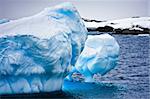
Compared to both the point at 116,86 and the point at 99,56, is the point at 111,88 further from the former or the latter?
the point at 99,56

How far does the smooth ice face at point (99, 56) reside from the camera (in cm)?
432

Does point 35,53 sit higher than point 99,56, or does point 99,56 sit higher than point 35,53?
point 35,53

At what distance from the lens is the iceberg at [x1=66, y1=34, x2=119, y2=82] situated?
4.32 meters

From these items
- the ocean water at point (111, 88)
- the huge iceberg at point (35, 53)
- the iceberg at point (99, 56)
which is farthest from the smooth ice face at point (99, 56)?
the huge iceberg at point (35, 53)

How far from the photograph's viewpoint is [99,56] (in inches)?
170

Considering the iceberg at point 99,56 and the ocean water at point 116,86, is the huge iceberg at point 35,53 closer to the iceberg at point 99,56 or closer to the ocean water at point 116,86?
the ocean water at point 116,86

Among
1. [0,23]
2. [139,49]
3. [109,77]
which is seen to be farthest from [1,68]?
[139,49]

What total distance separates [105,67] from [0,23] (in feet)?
4.60

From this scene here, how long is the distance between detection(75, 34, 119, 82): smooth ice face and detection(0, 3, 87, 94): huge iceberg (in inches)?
32.7

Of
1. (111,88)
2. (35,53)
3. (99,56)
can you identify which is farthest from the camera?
(99,56)

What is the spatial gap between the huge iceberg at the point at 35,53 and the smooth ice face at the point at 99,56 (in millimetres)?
832

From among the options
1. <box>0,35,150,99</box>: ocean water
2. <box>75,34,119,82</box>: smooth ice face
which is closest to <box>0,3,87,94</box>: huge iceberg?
<box>0,35,150,99</box>: ocean water

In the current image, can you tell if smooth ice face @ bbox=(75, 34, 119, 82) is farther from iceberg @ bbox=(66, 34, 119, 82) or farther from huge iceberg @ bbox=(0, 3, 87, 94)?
huge iceberg @ bbox=(0, 3, 87, 94)

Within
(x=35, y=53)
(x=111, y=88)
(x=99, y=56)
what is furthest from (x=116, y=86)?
(x=35, y=53)
